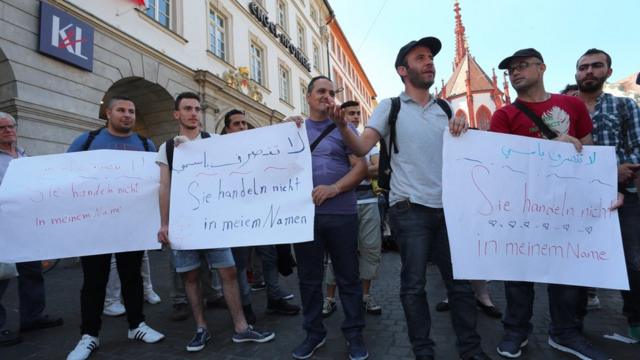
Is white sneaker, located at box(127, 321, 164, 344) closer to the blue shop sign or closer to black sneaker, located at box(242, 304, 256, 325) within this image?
black sneaker, located at box(242, 304, 256, 325)

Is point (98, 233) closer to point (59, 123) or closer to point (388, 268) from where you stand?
point (388, 268)

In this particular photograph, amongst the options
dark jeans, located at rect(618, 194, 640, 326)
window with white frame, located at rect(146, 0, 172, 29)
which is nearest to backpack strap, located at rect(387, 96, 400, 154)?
dark jeans, located at rect(618, 194, 640, 326)


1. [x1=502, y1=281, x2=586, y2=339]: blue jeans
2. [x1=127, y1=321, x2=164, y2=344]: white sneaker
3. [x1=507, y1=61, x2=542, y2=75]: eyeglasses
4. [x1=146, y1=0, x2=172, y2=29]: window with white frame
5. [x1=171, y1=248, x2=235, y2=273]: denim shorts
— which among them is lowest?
[x1=127, y1=321, x2=164, y2=344]: white sneaker

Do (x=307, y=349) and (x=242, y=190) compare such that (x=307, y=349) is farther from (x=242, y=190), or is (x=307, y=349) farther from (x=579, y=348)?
(x=579, y=348)

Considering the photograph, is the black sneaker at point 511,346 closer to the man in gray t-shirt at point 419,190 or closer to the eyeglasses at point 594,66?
the man in gray t-shirt at point 419,190

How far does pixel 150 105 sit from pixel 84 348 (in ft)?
29.6

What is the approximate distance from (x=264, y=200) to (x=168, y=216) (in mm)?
793

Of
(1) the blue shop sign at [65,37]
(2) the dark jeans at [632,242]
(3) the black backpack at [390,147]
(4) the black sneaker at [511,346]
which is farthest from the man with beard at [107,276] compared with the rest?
(1) the blue shop sign at [65,37]

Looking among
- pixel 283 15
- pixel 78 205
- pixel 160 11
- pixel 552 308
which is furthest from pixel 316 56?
pixel 552 308

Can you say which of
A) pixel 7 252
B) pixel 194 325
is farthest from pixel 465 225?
pixel 7 252

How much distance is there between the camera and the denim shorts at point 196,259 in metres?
2.65

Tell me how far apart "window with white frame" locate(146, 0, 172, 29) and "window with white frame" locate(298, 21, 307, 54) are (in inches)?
445

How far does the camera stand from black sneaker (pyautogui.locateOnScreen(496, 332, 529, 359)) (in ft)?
7.44

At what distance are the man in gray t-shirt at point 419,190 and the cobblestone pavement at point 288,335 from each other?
0.40 metres
